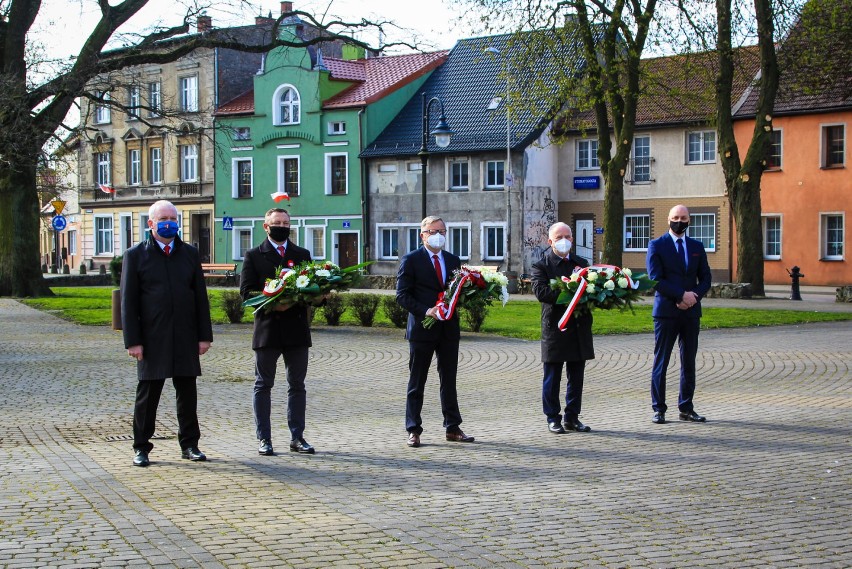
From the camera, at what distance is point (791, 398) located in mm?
12539

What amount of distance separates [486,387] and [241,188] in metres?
47.5

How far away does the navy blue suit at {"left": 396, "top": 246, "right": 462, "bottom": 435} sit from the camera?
9922mm

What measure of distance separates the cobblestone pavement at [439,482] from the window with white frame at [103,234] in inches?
2159

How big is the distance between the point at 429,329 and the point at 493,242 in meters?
41.3

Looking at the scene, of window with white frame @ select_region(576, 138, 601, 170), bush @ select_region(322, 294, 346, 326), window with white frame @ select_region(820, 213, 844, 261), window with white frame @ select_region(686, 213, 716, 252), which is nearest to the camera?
bush @ select_region(322, 294, 346, 326)

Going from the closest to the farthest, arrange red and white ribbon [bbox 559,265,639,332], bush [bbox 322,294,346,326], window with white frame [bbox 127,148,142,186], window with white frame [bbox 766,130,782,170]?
1. red and white ribbon [bbox 559,265,639,332]
2. bush [bbox 322,294,346,326]
3. window with white frame [bbox 766,130,782,170]
4. window with white frame [bbox 127,148,142,186]

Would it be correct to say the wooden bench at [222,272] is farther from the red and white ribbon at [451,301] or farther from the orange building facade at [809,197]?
the red and white ribbon at [451,301]

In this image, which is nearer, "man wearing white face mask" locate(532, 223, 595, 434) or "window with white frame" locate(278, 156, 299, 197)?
"man wearing white face mask" locate(532, 223, 595, 434)

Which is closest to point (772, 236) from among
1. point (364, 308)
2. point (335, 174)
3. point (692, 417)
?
point (335, 174)

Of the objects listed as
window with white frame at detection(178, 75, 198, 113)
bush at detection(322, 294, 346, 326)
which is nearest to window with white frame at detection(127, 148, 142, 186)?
window with white frame at detection(178, 75, 198, 113)

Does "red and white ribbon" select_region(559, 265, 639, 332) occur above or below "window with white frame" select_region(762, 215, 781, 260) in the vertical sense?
below

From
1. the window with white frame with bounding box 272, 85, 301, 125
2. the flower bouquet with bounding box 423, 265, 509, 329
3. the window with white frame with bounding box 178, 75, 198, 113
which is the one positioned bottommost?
the flower bouquet with bounding box 423, 265, 509, 329

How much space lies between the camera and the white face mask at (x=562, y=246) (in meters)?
10.5

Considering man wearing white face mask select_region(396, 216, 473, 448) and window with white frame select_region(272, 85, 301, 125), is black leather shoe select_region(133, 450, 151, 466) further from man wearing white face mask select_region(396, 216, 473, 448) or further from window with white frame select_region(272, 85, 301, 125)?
window with white frame select_region(272, 85, 301, 125)
